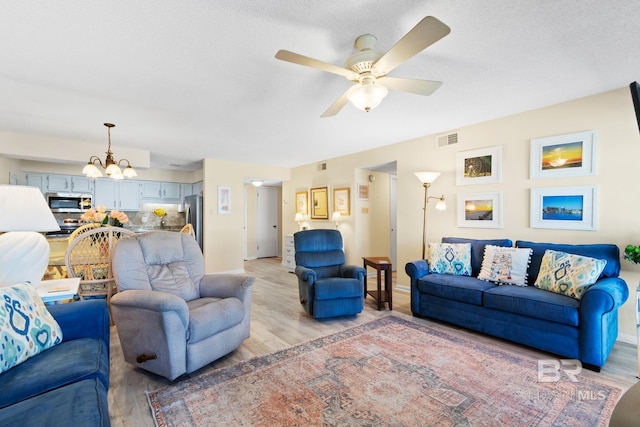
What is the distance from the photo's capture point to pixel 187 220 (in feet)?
21.7

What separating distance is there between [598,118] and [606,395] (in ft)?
8.24

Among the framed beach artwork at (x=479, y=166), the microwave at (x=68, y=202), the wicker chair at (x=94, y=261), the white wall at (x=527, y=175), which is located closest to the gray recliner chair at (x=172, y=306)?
the wicker chair at (x=94, y=261)

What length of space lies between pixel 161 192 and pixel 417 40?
6.77m

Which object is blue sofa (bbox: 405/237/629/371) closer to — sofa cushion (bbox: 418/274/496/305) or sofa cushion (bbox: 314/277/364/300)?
sofa cushion (bbox: 418/274/496/305)

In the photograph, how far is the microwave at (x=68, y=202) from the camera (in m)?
5.34

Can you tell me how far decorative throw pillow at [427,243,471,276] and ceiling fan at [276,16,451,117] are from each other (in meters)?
2.09

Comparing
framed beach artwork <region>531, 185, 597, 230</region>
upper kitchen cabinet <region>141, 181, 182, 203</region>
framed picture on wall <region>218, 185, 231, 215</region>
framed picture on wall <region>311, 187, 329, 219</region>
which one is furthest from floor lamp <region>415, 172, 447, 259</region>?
upper kitchen cabinet <region>141, 181, 182, 203</region>

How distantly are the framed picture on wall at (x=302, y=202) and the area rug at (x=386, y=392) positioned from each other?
13.8 ft

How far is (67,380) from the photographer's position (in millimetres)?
1337

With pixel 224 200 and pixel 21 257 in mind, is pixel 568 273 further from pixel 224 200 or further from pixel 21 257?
pixel 224 200

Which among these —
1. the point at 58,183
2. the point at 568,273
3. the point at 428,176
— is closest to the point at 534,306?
the point at 568,273

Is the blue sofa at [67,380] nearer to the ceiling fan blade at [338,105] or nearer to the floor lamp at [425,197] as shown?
the ceiling fan blade at [338,105]

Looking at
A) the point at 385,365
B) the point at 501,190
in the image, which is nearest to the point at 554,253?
the point at 501,190

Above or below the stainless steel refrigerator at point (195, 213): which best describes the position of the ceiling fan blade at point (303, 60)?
above
